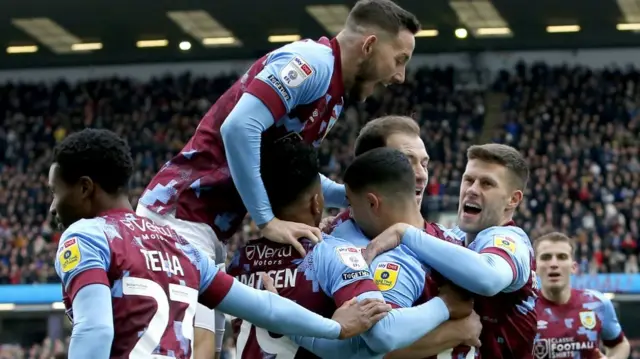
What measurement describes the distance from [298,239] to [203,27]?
25811 millimetres

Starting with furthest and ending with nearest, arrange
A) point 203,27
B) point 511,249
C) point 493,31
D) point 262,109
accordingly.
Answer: point 203,27, point 493,31, point 262,109, point 511,249

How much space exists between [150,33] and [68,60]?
10.2 ft

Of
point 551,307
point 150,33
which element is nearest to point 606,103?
point 150,33

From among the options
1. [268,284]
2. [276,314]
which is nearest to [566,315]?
[268,284]

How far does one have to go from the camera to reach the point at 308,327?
4180 millimetres

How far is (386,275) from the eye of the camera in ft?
14.5

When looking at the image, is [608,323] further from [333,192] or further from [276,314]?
[276,314]

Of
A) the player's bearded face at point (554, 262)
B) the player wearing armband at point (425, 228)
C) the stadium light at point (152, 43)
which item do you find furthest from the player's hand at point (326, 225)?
the stadium light at point (152, 43)

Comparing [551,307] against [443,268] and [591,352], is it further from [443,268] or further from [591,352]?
[443,268]

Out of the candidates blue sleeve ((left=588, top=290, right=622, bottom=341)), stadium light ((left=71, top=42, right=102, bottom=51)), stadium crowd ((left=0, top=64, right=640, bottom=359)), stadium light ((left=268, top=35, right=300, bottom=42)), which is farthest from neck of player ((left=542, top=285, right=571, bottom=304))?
stadium light ((left=71, top=42, right=102, bottom=51))

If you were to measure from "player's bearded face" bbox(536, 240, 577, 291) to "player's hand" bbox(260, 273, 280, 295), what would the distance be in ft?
15.3

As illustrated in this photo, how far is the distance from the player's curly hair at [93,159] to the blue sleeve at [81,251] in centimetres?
24

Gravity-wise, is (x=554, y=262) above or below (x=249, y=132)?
below

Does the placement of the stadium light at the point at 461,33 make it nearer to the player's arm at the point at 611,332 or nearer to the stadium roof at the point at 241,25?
the stadium roof at the point at 241,25
